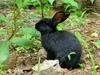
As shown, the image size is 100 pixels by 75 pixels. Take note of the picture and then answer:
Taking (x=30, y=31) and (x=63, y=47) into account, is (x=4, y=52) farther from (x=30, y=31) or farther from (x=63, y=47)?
(x=63, y=47)

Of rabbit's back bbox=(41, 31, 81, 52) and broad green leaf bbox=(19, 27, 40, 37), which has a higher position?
broad green leaf bbox=(19, 27, 40, 37)

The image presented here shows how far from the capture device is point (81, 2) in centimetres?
827

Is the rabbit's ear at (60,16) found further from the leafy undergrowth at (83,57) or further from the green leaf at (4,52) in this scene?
the green leaf at (4,52)

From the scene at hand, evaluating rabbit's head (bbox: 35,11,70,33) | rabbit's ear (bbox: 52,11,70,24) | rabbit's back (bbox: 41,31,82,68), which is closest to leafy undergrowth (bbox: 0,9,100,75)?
rabbit's back (bbox: 41,31,82,68)

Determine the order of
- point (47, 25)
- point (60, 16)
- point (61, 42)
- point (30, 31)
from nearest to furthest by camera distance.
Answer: point (30, 31), point (61, 42), point (60, 16), point (47, 25)

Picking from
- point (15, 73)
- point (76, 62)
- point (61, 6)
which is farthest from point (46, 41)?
point (61, 6)

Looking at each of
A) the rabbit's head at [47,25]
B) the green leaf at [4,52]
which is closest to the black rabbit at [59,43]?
the rabbit's head at [47,25]

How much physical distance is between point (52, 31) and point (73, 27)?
169 centimetres

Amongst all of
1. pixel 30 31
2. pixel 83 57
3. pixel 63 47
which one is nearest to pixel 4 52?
pixel 30 31

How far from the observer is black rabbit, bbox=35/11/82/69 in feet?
15.5

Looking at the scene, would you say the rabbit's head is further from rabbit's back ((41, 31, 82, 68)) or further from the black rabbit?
rabbit's back ((41, 31, 82, 68))

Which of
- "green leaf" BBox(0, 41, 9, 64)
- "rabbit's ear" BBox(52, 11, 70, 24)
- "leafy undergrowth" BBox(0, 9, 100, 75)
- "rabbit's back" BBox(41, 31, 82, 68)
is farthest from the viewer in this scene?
"rabbit's ear" BBox(52, 11, 70, 24)

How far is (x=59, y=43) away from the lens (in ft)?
15.6

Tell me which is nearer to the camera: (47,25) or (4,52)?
(4,52)
